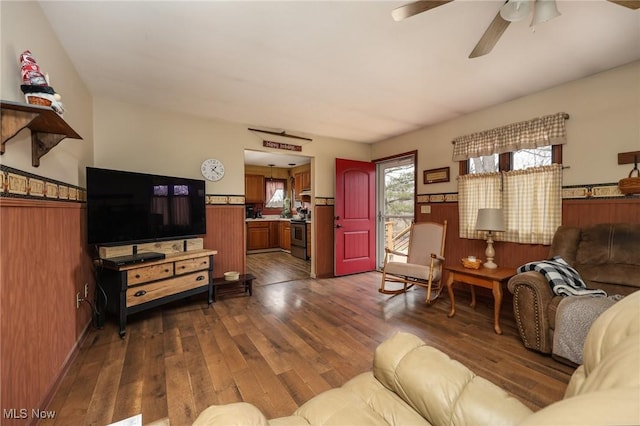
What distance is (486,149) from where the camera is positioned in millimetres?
3146

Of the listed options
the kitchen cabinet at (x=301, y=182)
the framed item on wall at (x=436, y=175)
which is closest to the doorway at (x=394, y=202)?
the framed item on wall at (x=436, y=175)

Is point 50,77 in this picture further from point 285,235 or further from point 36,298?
point 285,235

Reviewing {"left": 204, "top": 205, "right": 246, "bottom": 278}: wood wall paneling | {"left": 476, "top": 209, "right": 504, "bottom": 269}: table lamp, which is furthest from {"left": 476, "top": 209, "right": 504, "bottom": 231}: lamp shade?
{"left": 204, "top": 205, "right": 246, "bottom": 278}: wood wall paneling

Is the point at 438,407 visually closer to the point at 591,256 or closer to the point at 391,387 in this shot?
the point at 391,387

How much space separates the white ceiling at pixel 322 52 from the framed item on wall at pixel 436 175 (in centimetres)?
86

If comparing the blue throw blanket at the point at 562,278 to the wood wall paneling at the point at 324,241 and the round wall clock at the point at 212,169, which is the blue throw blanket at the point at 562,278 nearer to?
the wood wall paneling at the point at 324,241

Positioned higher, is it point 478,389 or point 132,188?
point 132,188

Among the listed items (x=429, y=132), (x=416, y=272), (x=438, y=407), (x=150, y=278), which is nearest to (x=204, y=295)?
(x=150, y=278)

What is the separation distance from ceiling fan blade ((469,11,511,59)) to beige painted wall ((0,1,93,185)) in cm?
252

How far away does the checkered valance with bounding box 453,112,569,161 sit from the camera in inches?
103

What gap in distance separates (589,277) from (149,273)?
12.7ft

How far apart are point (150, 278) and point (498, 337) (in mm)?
3219

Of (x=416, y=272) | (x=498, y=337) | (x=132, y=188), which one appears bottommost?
(x=498, y=337)

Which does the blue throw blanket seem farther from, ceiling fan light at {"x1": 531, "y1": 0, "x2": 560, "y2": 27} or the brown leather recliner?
ceiling fan light at {"x1": 531, "y1": 0, "x2": 560, "y2": 27}
